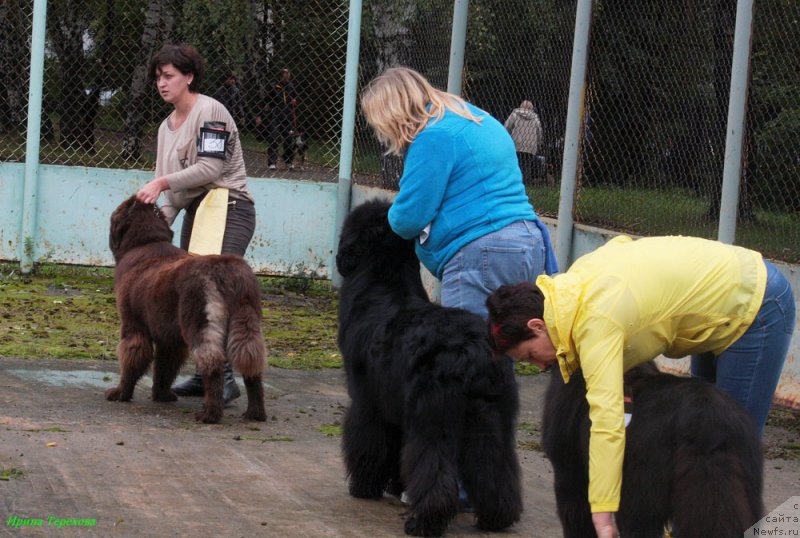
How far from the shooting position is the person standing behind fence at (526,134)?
9109 mm

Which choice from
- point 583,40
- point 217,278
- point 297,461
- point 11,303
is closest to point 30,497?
point 297,461

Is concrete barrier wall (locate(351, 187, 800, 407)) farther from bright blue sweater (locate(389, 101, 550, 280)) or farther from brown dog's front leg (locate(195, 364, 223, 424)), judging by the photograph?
brown dog's front leg (locate(195, 364, 223, 424))

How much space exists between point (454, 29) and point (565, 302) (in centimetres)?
707

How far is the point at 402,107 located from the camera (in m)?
4.43

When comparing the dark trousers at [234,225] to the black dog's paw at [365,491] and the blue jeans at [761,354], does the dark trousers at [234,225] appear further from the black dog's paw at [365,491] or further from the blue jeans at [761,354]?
the blue jeans at [761,354]

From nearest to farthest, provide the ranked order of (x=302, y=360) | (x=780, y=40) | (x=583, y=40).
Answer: (x=780, y=40)
(x=302, y=360)
(x=583, y=40)

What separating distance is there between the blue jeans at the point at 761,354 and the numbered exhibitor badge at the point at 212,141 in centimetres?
341

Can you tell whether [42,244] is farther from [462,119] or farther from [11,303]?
[462,119]

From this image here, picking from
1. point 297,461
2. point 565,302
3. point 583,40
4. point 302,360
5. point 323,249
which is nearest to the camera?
point 565,302

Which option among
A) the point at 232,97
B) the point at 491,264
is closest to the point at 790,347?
the point at 491,264

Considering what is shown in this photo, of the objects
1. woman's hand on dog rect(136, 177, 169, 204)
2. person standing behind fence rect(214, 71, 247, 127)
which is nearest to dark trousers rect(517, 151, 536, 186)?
person standing behind fence rect(214, 71, 247, 127)

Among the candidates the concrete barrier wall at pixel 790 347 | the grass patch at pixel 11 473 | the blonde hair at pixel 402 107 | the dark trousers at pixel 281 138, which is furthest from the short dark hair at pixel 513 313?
the dark trousers at pixel 281 138

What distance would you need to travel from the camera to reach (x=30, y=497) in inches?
169

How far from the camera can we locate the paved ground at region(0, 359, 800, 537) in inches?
166
